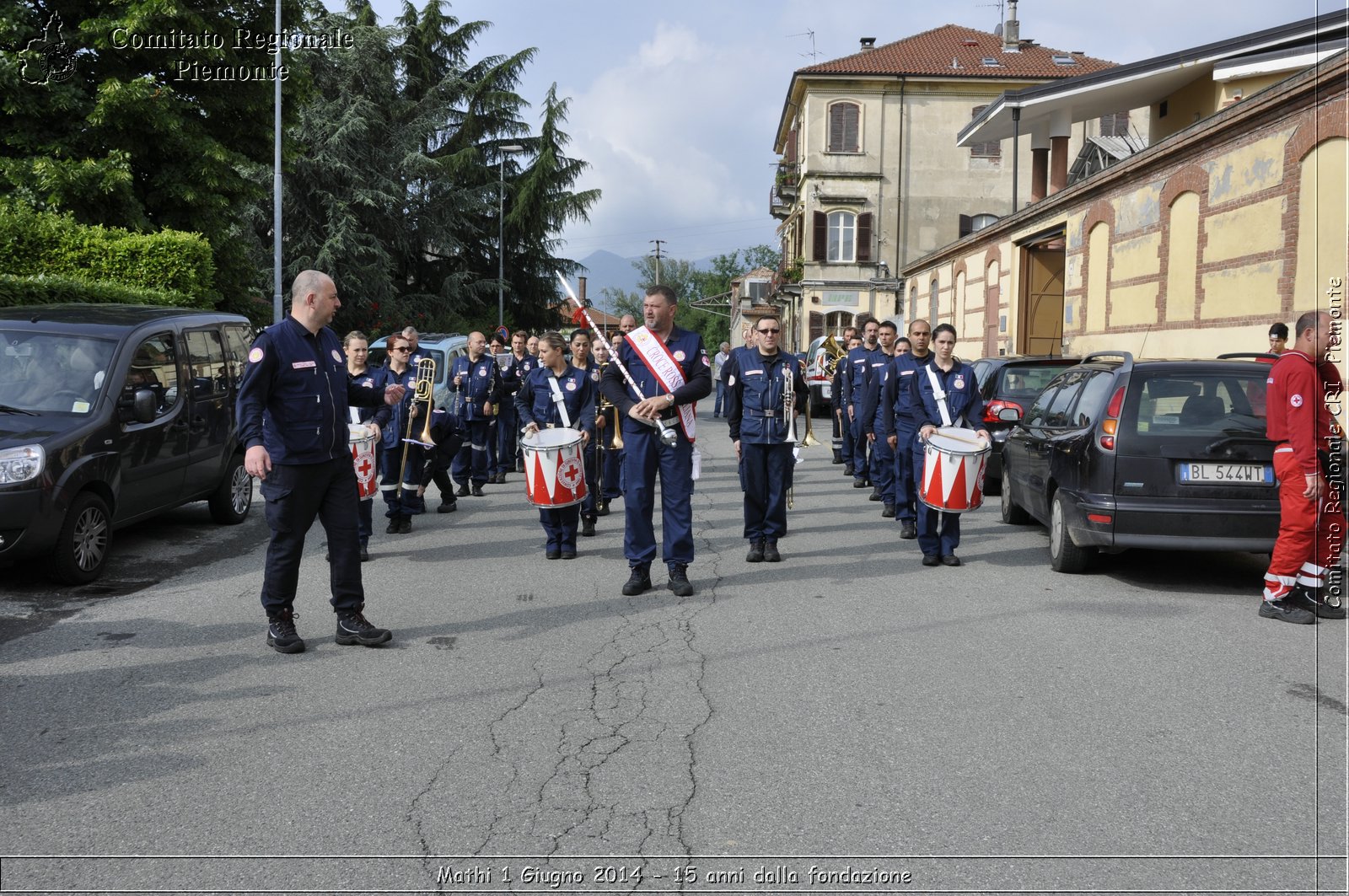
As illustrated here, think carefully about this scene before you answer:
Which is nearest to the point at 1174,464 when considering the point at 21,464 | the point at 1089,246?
the point at 21,464

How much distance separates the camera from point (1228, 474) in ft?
25.5

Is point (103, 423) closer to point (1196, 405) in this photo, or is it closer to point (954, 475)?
point (954, 475)

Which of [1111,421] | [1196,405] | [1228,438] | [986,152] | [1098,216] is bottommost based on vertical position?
[1228,438]

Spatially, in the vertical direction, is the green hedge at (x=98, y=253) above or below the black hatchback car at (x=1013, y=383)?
above

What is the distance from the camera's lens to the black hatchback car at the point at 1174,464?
7746mm

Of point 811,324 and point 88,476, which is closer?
point 88,476

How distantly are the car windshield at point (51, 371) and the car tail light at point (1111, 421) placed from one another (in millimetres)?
7163

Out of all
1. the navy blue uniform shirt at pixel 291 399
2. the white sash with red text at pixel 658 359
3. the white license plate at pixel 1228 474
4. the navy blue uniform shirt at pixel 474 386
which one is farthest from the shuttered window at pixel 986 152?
the navy blue uniform shirt at pixel 291 399

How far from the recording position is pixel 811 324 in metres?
51.8

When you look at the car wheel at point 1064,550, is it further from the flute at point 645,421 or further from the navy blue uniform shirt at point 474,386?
the navy blue uniform shirt at point 474,386

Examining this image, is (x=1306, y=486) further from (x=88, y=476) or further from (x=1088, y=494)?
(x=88, y=476)

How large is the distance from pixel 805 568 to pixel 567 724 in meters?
4.16

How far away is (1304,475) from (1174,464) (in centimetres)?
106

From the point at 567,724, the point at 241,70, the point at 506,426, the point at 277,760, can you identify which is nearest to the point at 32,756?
the point at 277,760
